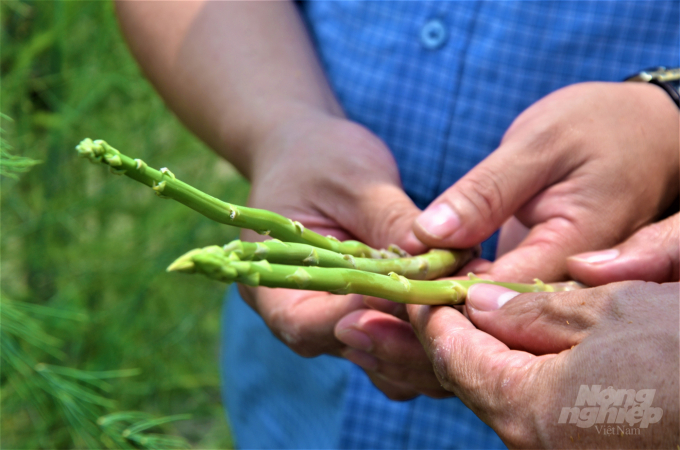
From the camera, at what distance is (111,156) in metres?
0.40

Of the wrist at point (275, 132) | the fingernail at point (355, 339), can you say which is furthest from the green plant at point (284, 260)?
the wrist at point (275, 132)

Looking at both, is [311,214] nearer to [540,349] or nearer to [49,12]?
[540,349]

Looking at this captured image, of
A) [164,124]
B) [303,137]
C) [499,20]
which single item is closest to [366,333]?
[303,137]

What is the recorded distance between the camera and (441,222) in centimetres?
67

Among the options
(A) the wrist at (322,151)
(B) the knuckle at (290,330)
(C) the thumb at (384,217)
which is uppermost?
(A) the wrist at (322,151)

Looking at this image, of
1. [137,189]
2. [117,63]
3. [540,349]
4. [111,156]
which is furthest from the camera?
[137,189]

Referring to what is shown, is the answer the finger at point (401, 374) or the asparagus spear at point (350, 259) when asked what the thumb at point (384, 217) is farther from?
the finger at point (401, 374)

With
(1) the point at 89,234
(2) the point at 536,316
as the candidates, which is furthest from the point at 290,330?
(1) the point at 89,234

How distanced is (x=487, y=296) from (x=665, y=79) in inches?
16.9

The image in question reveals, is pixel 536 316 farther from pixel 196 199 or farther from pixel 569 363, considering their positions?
pixel 196 199

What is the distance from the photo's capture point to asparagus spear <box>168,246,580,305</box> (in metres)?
0.39

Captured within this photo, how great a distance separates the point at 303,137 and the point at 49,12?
98cm

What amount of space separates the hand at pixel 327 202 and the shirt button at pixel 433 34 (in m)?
0.18

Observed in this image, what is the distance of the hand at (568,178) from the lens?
673 mm
